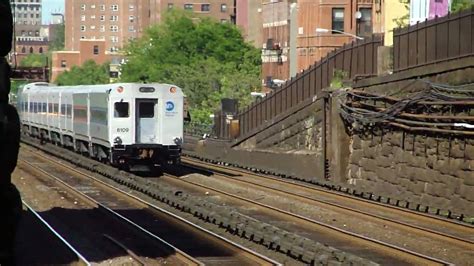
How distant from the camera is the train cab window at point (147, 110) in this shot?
33.6m

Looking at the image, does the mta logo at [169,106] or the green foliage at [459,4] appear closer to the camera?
the mta logo at [169,106]

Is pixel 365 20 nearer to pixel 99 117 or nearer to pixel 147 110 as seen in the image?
pixel 99 117

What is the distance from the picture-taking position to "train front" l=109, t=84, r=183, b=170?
3309cm

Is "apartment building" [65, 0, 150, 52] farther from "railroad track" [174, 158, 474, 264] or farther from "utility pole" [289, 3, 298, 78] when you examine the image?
"railroad track" [174, 158, 474, 264]

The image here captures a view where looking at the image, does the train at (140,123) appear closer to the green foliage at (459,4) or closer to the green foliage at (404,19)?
the green foliage at (459,4)

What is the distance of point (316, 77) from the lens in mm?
38438

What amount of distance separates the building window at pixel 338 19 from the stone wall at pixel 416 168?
37.5m

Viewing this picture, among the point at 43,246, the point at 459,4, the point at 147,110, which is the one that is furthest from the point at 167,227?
the point at 459,4

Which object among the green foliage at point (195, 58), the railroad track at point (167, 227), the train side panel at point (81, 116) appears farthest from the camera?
the green foliage at point (195, 58)

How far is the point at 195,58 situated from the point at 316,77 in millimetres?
54386

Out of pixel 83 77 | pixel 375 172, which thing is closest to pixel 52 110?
pixel 375 172

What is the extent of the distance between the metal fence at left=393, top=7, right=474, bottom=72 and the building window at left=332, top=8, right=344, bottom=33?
3710cm

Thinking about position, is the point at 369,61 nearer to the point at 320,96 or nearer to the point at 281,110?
the point at 320,96

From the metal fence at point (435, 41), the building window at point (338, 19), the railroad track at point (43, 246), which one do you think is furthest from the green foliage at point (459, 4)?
the railroad track at point (43, 246)
